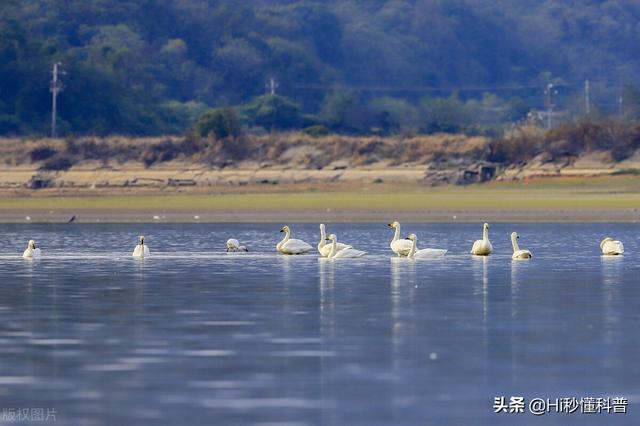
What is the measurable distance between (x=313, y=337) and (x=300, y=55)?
363ft

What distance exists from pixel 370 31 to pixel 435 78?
7.86m

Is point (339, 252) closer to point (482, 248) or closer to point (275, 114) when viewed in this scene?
point (482, 248)

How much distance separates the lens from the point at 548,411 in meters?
11.5

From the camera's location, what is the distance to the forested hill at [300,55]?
90500mm

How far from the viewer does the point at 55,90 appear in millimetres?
80562

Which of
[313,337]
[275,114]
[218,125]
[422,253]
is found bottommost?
[313,337]

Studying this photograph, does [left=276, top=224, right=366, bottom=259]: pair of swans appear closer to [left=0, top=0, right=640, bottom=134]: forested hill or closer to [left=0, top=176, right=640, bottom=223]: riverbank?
[left=0, top=176, right=640, bottom=223]: riverbank

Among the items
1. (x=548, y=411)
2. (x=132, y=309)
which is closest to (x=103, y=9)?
(x=132, y=309)

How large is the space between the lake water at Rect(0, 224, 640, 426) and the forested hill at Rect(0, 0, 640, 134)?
61787 mm

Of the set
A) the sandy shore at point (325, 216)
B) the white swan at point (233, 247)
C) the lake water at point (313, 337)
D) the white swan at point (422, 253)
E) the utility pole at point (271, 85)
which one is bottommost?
the lake water at point (313, 337)

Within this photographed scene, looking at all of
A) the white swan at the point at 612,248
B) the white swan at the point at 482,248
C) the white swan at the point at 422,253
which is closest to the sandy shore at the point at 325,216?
the white swan at the point at 612,248

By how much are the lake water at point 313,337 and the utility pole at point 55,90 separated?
54062 millimetres

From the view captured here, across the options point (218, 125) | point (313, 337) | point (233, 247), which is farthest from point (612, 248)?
point (218, 125)

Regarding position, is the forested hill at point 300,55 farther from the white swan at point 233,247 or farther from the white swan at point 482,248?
the white swan at point 482,248
